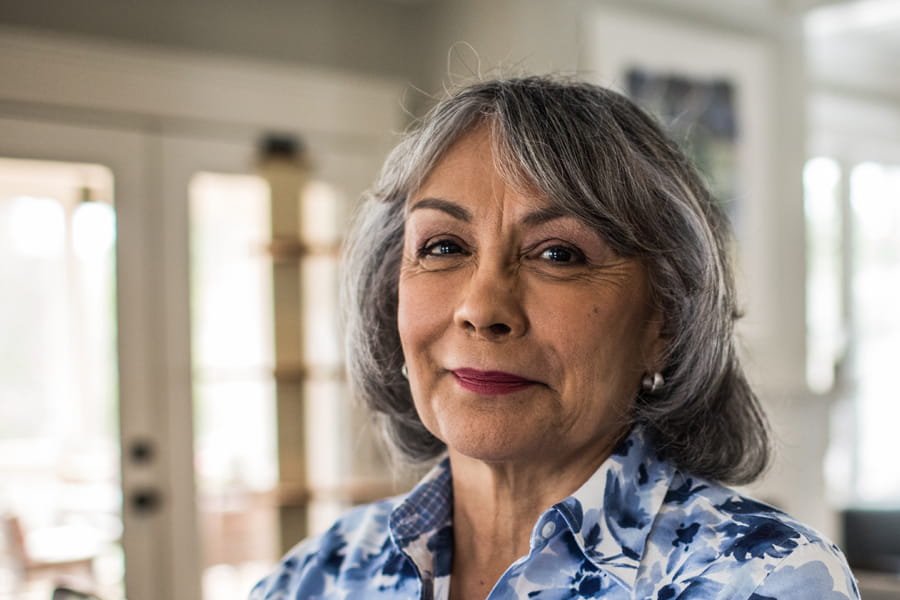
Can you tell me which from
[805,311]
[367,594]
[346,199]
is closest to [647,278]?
[367,594]

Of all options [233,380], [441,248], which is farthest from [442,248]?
[233,380]

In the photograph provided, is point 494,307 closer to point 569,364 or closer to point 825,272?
point 569,364

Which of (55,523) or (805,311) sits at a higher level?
(805,311)

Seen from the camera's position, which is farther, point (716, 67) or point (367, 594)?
point (716, 67)

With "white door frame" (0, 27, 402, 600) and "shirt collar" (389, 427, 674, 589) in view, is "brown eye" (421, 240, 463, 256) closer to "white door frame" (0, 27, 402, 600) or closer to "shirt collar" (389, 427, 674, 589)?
"shirt collar" (389, 427, 674, 589)

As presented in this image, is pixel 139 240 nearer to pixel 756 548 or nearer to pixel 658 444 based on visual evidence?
pixel 658 444

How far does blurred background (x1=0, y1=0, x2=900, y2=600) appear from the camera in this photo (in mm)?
2889

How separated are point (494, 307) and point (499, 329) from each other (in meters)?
0.03

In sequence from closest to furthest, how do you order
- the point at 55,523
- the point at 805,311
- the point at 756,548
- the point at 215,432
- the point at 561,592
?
the point at 756,548 → the point at 561,592 → the point at 55,523 → the point at 215,432 → the point at 805,311

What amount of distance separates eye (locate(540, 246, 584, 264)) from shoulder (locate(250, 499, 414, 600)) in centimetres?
44

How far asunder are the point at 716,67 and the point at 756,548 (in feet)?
10.2

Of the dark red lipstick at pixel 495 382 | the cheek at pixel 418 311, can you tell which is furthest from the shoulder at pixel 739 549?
the cheek at pixel 418 311

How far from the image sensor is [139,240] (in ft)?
9.91

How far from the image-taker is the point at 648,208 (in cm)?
100
